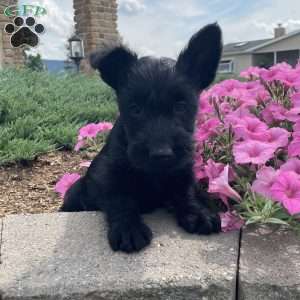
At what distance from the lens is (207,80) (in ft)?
7.13

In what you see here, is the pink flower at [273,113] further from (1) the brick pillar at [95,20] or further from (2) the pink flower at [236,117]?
(1) the brick pillar at [95,20]

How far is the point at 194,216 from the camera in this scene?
1875 mm

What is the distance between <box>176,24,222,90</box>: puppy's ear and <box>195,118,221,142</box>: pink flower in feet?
0.94

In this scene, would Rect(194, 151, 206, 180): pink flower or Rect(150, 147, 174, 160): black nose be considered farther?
Rect(194, 151, 206, 180): pink flower

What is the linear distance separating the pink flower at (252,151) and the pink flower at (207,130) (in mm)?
441

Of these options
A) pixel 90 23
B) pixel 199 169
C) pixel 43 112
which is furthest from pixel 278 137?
pixel 90 23

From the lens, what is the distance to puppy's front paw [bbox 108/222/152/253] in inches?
66.0

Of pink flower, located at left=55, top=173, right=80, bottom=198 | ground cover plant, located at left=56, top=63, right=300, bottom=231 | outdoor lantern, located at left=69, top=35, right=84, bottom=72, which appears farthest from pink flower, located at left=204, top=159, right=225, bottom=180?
outdoor lantern, located at left=69, top=35, right=84, bottom=72

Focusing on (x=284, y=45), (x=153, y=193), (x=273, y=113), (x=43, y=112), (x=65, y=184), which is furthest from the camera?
(x=284, y=45)

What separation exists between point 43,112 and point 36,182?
5.49 feet

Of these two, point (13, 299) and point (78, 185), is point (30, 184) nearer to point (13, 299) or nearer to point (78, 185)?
point (78, 185)

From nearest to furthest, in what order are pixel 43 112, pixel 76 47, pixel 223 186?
pixel 223 186
pixel 43 112
pixel 76 47

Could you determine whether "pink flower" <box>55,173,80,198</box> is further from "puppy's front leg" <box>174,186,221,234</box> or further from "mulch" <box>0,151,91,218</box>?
"puppy's front leg" <box>174,186,221,234</box>

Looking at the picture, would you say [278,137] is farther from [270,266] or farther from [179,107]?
[270,266]
